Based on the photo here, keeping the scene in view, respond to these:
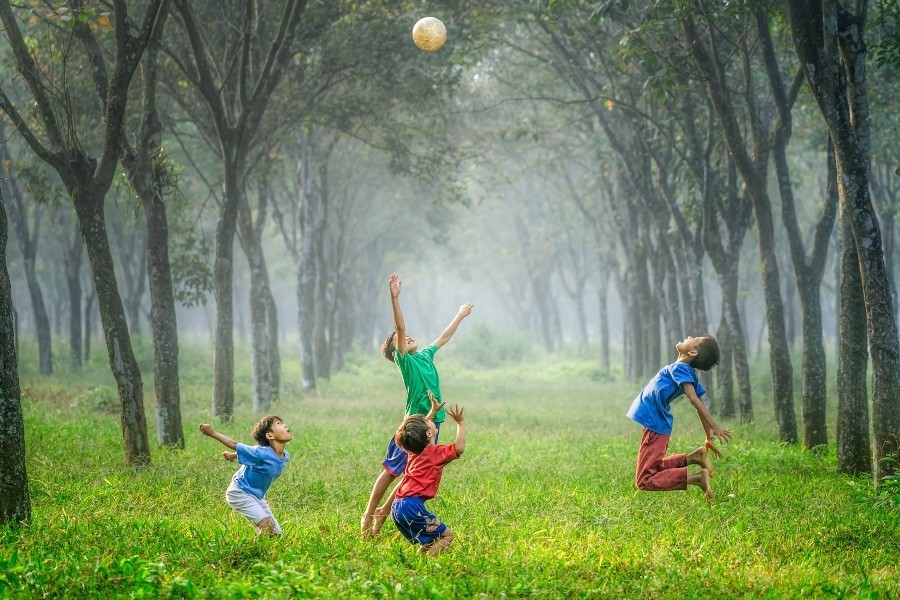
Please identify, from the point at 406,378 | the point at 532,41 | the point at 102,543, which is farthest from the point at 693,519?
the point at 532,41

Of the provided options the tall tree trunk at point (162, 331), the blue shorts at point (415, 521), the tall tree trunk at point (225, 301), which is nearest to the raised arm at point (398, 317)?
the blue shorts at point (415, 521)

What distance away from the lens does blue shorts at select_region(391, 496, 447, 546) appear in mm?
5992

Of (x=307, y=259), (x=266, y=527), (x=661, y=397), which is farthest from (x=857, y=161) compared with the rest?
(x=307, y=259)

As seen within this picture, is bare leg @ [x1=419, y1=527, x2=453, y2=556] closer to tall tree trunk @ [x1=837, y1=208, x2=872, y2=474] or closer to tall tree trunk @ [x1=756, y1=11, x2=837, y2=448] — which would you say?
tall tree trunk @ [x1=837, y1=208, x2=872, y2=474]

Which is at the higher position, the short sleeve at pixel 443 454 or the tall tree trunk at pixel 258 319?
the tall tree trunk at pixel 258 319

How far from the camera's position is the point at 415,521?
5996 mm

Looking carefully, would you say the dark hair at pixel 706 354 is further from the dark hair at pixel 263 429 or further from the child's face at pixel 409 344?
the dark hair at pixel 263 429

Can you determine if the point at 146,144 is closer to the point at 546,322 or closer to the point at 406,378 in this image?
the point at 406,378

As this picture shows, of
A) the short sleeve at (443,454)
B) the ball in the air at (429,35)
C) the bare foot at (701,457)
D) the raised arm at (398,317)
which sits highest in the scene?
the ball in the air at (429,35)

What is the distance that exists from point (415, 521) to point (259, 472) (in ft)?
4.33

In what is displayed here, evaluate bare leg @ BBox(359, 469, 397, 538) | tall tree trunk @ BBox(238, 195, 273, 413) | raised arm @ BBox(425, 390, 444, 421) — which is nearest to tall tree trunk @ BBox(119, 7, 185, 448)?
bare leg @ BBox(359, 469, 397, 538)

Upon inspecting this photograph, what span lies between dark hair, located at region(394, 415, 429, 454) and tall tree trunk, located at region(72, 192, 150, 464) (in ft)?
16.0

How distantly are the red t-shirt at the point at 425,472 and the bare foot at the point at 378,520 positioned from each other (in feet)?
2.12

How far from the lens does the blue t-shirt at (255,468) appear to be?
6402 mm
